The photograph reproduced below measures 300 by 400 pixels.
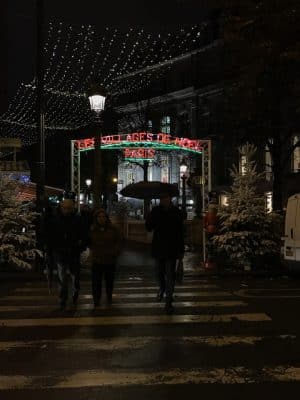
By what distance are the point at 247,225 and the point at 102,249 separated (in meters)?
7.20

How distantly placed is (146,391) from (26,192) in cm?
1626

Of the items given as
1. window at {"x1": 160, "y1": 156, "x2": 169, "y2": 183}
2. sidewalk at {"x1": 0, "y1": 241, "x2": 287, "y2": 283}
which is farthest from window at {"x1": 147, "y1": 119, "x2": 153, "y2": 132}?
sidewalk at {"x1": 0, "y1": 241, "x2": 287, "y2": 283}

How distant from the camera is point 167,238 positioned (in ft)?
32.7

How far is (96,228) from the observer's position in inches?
417

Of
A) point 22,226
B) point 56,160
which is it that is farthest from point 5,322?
point 56,160

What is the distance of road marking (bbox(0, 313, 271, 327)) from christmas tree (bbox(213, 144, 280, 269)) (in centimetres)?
678

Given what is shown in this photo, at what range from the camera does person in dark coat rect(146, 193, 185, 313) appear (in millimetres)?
9938

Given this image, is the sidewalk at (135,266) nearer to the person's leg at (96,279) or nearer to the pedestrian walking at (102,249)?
the person's leg at (96,279)

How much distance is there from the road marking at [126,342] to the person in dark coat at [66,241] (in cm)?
231

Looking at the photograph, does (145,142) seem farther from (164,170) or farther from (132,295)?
(164,170)

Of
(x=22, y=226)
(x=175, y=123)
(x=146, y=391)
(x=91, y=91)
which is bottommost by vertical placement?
→ (x=146, y=391)

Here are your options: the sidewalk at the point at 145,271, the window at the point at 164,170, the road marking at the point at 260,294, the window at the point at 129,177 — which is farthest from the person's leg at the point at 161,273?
the window at the point at 129,177

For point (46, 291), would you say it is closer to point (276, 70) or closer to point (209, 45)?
point (276, 70)

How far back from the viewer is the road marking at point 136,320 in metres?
9.30
